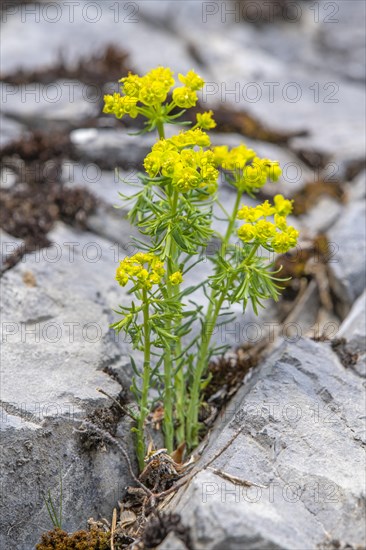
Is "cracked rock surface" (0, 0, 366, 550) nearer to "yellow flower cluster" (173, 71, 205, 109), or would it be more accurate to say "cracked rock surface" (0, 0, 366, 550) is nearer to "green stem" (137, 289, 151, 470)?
"green stem" (137, 289, 151, 470)

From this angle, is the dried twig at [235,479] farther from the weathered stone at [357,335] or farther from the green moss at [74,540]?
the weathered stone at [357,335]

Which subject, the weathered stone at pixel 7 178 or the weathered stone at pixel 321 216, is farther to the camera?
the weathered stone at pixel 321 216

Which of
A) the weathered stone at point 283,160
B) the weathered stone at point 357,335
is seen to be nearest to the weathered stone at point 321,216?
the weathered stone at point 283,160

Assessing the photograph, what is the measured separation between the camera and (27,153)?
835 cm

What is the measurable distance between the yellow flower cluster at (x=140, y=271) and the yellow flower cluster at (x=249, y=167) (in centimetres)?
96

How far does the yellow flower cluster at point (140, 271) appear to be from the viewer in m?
3.84

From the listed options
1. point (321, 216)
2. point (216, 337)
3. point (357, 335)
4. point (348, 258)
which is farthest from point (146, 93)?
point (321, 216)

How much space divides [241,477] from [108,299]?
2.48m

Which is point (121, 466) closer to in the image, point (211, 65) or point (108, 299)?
point (108, 299)

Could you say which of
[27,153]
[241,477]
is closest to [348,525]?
[241,477]

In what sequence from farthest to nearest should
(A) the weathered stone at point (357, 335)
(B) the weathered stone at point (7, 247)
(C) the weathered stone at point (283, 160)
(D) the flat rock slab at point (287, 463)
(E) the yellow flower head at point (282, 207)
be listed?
(C) the weathered stone at point (283, 160) → (B) the weathered stone at point (7, 247) → (A) the weathered stone at point (357, 335) → (E) the yellow flower head at point (282, 207) → (D) the flat rock slab at point (287, 463)

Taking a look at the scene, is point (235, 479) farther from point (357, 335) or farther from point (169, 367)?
point (357, 335)

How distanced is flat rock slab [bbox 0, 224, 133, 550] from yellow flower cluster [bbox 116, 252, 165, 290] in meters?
1.34

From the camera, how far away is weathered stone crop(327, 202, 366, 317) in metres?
7.02
